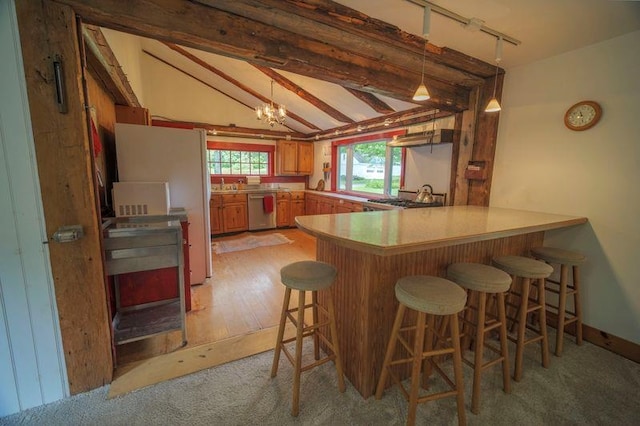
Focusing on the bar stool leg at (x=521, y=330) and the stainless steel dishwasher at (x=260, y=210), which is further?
the stainless steel dishwasher at (x=260, y=210)

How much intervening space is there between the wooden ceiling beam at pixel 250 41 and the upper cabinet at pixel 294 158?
3.92 metres

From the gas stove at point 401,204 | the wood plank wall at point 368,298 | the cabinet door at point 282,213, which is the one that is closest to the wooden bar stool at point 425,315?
the wood plank wall at point 368,298

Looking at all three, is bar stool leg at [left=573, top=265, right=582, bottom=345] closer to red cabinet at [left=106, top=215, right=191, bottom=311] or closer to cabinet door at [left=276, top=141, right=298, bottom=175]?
red cabinet at [left=106, top=215, right=191, bottom=311]

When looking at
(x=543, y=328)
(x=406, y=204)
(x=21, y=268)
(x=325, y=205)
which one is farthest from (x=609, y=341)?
(x=325, y=205)

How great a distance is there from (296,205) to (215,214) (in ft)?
5.81

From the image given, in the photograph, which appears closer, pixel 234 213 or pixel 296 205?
pixel 234 213

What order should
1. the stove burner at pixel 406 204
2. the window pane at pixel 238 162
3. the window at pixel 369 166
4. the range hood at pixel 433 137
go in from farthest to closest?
the window pane at pixel 238 162 < the window at pixel 369 166 < the stove burner at pixel 406 204 < the range hood at pixel 433 137

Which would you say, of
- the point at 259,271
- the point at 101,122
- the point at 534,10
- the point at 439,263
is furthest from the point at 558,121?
the point at 101,122

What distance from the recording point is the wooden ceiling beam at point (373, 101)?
3.89m

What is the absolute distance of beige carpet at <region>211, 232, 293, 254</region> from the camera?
4.52 metres

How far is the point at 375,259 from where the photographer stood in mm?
1463

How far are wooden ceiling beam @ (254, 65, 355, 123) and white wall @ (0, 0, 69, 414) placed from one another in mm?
3172

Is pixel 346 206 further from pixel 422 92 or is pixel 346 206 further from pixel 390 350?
pixel 390 350

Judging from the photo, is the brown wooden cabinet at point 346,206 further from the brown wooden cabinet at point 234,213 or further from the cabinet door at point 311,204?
the brown wooden cabinet at point 234,213
